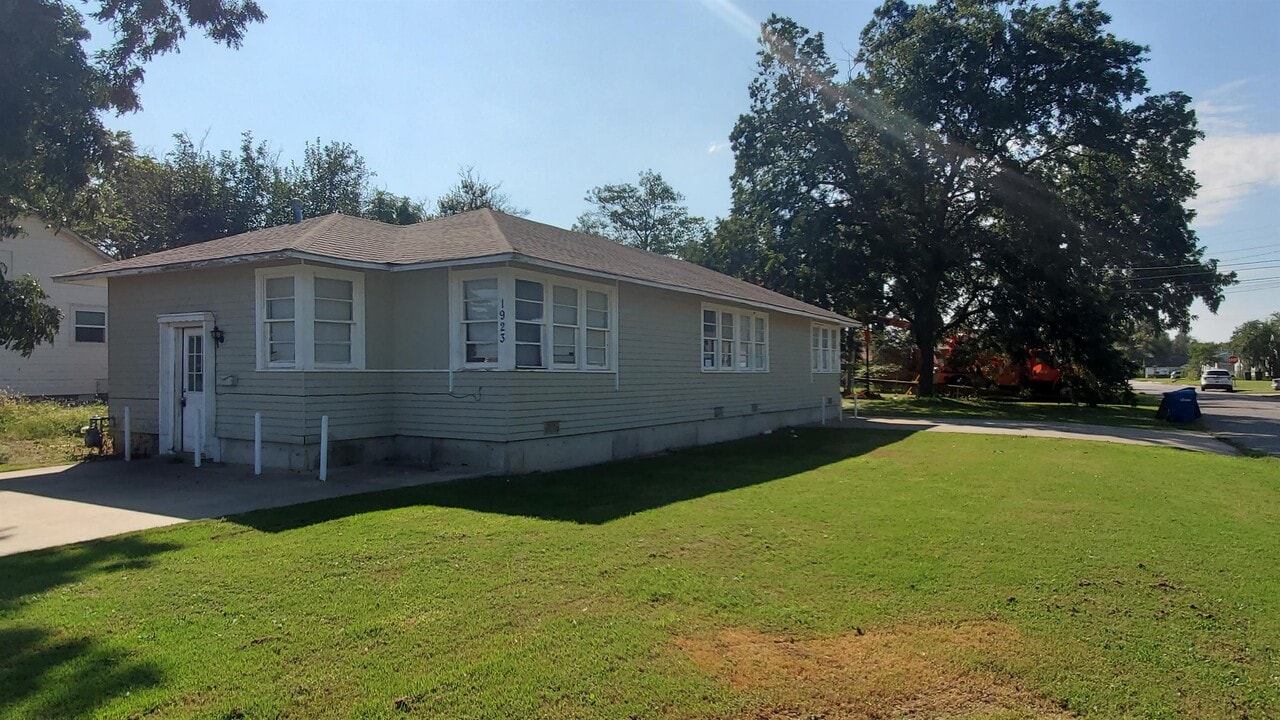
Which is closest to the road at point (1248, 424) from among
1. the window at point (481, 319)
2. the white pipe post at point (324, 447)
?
the window at point (481, 319)

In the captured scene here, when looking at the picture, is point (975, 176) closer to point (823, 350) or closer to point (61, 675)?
point (823, 350)

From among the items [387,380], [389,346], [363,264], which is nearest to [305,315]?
[363,264]

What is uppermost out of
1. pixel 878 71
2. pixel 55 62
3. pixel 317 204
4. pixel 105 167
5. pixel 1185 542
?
pixel 878 71

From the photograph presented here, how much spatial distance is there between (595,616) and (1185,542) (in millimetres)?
5907

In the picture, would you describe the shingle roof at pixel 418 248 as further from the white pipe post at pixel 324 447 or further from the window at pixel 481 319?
the white pipe post at pixel 324 447

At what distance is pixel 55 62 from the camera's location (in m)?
12.5

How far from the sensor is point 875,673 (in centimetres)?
402

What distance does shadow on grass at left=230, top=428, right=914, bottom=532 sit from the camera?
7.92m

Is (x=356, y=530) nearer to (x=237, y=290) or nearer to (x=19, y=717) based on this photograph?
(x=19, y=717)

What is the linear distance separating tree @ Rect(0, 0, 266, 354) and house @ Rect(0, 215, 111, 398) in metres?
5.67

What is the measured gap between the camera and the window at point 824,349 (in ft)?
73.3

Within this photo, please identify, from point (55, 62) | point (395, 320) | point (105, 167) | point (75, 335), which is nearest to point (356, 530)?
point (395, 320)

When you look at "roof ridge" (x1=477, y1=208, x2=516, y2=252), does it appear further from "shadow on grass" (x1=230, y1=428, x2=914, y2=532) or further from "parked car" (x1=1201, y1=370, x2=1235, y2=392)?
"parked car" (x1=1201, y1=370, x2=1235, y2=392)

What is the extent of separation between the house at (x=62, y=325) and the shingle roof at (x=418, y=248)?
394 inches
